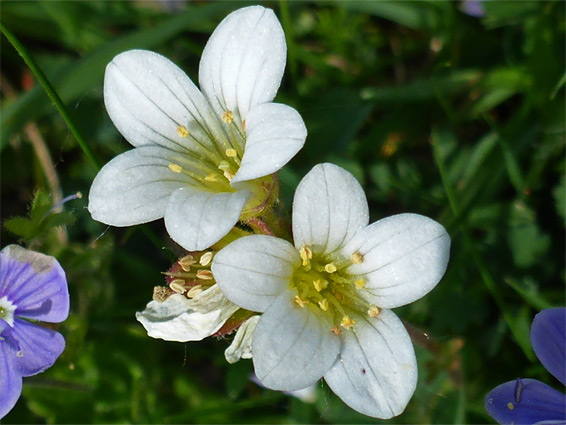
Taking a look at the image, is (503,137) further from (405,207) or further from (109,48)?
(109,48)

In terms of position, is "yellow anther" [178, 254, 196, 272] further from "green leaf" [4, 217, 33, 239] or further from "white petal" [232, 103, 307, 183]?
"green leaf" [4, 217, 33, 239]

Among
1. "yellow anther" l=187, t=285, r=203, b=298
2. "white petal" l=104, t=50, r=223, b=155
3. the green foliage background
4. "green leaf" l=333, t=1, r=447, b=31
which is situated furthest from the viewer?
"green leaf" l=333, t=1, r=447, b=31

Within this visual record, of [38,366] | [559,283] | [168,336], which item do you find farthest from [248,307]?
[559,283]

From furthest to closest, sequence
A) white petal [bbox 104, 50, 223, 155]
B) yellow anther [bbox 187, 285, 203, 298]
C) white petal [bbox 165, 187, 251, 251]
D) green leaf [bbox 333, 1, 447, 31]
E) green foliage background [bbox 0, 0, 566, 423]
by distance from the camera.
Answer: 1. green leaf [bbox 333, 1, 447, 31]
2. green foliage background [bbox 0, 0, 566, 423]
3. white petal [bbox 104, 50, 223, 155]
4. yellow anther [bbox 187, 285, 203, 298]
5. white petal [bbox 165, 187, 251, 251]

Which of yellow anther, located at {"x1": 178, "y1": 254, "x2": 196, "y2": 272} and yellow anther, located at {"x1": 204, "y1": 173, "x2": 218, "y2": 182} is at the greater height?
yellow anther, located at {"x1": 204, "y1": 173, "x2": 218, "y2": 182}

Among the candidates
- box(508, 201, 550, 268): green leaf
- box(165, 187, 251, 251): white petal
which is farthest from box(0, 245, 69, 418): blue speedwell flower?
box(508, 201, 550, 268): green leaf

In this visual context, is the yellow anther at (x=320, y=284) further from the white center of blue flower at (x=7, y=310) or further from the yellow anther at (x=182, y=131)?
the white center of blue flower at (x=7, y=310)

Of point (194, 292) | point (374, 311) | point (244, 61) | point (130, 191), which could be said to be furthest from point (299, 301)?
point (244, 61)

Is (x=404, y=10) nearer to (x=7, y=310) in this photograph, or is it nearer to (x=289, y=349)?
(x=289, y=349)
